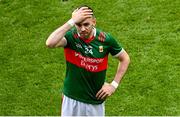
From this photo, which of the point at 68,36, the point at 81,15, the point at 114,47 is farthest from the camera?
the point at 114,47

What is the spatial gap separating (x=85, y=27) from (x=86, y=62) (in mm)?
457

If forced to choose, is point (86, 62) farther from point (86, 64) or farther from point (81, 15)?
point (81, 15)

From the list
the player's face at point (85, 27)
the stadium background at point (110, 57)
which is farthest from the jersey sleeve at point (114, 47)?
the stadium background at point (110, 57)

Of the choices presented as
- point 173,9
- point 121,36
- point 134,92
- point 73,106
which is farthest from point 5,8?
point 73,106

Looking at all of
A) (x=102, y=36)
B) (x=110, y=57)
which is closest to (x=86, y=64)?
(x=102, y=36)

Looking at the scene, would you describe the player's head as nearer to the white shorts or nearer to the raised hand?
the raised hand

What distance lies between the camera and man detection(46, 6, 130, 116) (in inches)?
213

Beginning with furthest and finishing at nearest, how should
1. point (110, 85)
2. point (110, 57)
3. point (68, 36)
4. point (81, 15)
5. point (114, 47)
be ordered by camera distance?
point (110, 57) < point (110, 85) < point (114, 47) < point (68, 36) < point (81, 15)

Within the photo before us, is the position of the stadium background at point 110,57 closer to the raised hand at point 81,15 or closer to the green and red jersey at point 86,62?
the green and red jersey at point 86,62

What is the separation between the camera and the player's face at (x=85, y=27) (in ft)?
17.1

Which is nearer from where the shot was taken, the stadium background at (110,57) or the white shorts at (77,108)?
the white shorts at (77,108)

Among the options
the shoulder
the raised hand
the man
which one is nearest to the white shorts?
the man

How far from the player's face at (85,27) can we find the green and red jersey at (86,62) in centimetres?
14

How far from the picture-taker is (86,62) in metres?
5.50
